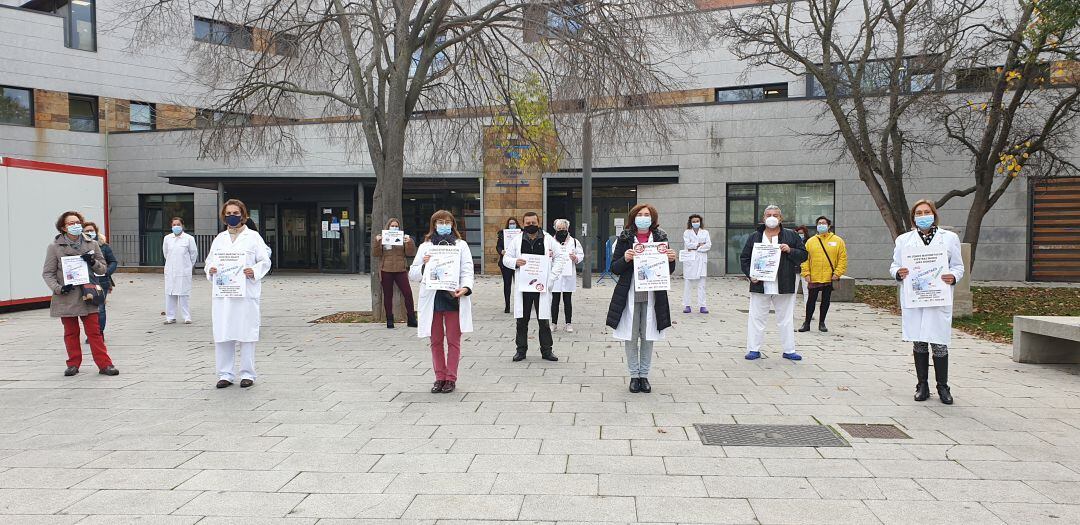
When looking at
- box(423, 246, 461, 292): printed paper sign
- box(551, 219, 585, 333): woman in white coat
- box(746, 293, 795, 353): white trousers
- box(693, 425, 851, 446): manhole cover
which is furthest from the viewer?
box(551, 219, 585, 333): woman in white coat

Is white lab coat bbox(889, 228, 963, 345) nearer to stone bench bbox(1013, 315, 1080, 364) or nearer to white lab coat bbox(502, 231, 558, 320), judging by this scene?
stone bench bbox(1013, 315, 1080, 364)

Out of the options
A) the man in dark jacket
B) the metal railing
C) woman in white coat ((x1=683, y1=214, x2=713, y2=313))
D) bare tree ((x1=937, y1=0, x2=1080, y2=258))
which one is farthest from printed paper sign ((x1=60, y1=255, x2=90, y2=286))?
the metal railing

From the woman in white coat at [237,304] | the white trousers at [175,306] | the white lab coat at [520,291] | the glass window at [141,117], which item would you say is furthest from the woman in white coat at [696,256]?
the glass window at [141,117]

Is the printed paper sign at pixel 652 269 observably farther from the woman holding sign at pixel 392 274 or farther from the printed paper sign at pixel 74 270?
the printed paper sign at pixel 74 270

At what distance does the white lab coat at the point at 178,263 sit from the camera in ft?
40.2

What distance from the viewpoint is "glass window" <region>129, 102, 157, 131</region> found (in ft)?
93.1

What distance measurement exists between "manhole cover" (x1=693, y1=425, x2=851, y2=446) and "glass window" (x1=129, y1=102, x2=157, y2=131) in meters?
29.6

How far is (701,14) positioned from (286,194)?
67.3 feet

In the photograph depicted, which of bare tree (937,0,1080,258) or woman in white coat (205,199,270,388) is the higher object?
bare tree (937,0,1080,258)

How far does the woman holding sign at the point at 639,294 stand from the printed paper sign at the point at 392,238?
5.34 metres

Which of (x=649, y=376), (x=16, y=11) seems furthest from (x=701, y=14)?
(x=16, y=11)

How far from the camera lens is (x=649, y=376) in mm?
7500

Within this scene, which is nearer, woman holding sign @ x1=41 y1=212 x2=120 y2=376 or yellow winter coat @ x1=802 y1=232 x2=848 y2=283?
woman holding sign @ x1=41 y1=212 x2=120 y2=376

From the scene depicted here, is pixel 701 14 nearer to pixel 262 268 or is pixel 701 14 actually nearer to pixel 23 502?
pixel 262 268
